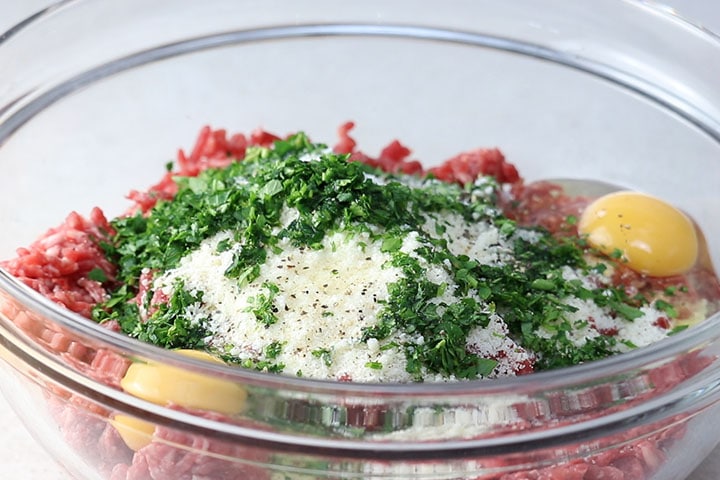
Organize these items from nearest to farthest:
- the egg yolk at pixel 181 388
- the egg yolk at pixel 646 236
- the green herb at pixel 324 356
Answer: the egg yolk at pixel 181 388
the green herb at pixel 324 356
the egg yolk at pixel 646 236

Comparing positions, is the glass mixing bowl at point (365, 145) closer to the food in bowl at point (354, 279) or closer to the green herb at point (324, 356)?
the food in bowl at point (354, 279)

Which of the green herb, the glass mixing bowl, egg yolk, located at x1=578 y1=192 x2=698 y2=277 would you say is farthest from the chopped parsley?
the glass mixing bowl

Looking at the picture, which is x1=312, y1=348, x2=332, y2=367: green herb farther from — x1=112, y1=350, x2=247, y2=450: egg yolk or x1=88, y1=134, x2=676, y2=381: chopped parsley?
x1=112, y1=350, x2=247, y2=450: egg yolk

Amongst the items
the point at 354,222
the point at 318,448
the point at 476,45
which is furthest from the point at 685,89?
the point at 318,448

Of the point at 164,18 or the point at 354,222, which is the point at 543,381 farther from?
the point at 164,18

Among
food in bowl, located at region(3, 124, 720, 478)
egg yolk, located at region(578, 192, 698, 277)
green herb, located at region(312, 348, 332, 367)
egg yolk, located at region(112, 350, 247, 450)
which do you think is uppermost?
egg yolk, located at region(578, 192, 698, 277)

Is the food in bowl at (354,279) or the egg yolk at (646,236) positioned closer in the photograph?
the food in bowl at (354,279)

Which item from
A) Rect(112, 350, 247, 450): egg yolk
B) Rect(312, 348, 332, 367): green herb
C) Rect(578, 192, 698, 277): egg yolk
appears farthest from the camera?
Rect(578, 192, 698, 277): egg yolk

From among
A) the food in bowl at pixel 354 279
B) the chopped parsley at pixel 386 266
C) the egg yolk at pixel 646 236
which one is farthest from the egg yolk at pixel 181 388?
the egg yolk at pixel 646 236
